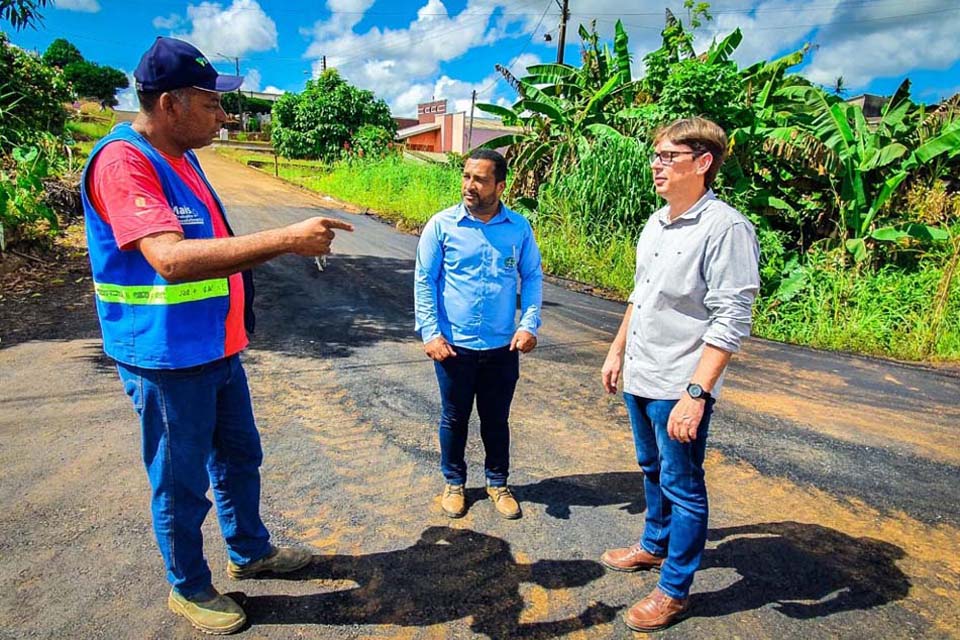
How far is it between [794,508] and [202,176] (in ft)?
10.6

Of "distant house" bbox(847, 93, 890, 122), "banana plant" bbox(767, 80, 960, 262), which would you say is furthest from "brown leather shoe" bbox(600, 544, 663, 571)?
"distant house" bbox(847, 93, 890, 122)

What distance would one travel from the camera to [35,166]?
304 inches

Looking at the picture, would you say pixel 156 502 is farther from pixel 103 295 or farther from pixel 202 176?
pixel 202 176

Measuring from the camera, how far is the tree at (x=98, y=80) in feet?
152

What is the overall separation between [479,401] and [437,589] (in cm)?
92

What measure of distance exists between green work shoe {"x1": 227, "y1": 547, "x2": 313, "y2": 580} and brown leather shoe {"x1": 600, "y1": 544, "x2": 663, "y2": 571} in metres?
1.35

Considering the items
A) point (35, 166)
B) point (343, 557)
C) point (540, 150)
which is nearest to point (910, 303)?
point (540, 150)

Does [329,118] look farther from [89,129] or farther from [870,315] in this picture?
[870,315]

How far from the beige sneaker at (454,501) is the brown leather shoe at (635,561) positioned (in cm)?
76

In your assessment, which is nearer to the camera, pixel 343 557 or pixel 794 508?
pixel 343 557

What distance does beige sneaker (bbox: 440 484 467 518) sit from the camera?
3.01 metres

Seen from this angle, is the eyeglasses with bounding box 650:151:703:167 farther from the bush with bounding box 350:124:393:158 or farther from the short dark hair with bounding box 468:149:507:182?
the bush with bounding box 350:124:393:158

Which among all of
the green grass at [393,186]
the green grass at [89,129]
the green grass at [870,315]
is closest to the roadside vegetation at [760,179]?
the green grass at [870,315]

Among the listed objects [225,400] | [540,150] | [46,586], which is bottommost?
[46,586]
